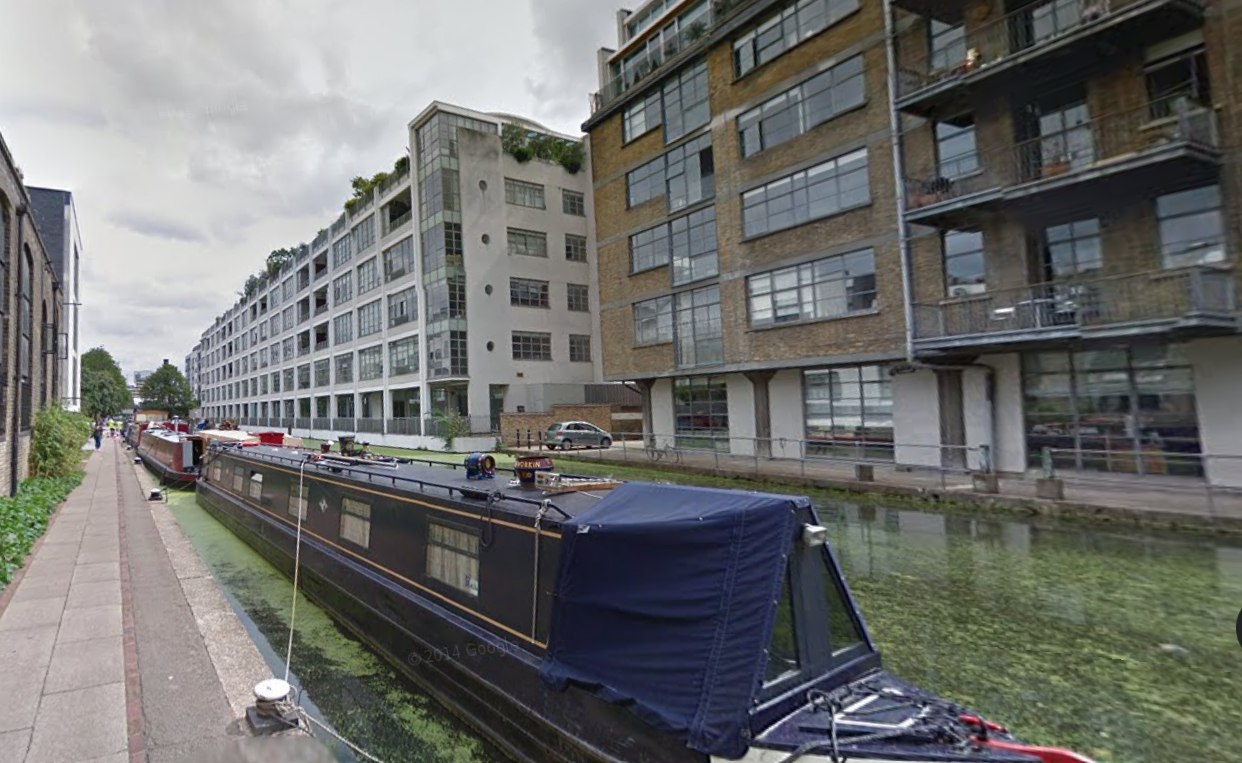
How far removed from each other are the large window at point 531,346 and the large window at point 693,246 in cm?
1307

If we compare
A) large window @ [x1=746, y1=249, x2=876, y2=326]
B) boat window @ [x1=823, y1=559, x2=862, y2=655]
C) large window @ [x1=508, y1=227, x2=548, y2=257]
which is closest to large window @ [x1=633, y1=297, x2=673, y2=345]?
large window @ [x1=746, y1=249, x2=876, y2=326]

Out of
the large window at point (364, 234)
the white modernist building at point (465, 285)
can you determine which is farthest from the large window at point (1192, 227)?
the large window at point (364, 234)

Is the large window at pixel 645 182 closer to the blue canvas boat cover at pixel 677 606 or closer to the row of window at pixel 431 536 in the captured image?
the row of window at pixel 431 536

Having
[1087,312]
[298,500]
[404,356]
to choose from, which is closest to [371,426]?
[404,356]

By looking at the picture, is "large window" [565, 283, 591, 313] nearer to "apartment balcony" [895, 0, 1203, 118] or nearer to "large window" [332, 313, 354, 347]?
"large window" [332, 313, 354, 347]

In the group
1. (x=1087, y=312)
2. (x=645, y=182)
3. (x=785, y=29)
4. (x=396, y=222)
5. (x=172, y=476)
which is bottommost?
(x=172, y=476)

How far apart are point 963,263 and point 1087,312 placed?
3181mm

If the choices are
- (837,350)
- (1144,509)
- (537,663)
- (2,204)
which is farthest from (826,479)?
(2,204)

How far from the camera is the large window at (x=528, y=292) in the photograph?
108 feet

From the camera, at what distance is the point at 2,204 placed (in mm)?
13523

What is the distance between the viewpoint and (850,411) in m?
17.6

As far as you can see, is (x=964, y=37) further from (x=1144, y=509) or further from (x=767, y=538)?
(x=767, y=538)

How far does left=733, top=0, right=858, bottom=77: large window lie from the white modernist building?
54.8 ft

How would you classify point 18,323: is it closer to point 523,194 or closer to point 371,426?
point 371,426
